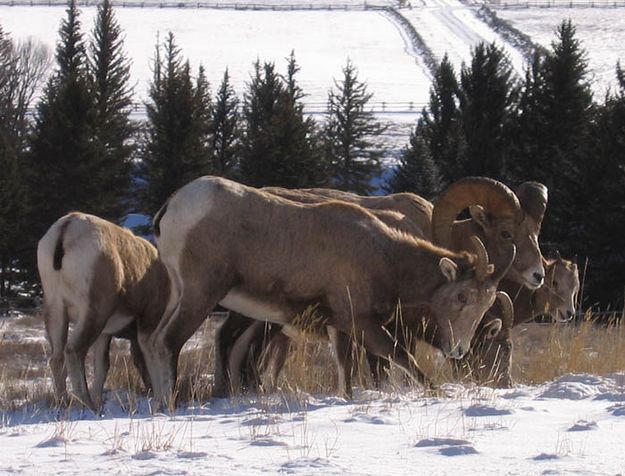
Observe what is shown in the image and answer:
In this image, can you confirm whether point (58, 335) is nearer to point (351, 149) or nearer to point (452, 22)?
point (351, 149)

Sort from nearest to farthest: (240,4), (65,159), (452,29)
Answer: (65,159) → (452,29) → (240,4)

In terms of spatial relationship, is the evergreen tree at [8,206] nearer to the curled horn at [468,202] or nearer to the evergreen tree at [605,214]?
the evergreen tree at [605,214]

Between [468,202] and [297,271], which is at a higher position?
[468,202]

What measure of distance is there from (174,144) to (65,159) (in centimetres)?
472

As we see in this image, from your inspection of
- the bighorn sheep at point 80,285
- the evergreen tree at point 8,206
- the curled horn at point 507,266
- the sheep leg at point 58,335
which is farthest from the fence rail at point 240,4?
the sheep leg at point 58,335

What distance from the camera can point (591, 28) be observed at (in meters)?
108

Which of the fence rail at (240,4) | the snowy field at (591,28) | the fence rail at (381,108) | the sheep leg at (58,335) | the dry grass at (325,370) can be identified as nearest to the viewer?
the dry grass at (325,370)

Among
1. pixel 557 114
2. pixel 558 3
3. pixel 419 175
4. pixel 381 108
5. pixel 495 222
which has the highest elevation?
pixel 558 3

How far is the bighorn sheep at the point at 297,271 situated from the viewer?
410 inches

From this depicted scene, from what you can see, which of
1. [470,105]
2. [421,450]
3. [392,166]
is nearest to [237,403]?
[421,450]

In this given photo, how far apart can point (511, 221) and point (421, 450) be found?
664 centimetres

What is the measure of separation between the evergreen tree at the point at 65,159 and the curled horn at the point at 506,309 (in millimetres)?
26719

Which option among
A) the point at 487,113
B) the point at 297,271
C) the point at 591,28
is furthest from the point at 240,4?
the point at 297,271

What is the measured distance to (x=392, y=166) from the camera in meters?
63.0
